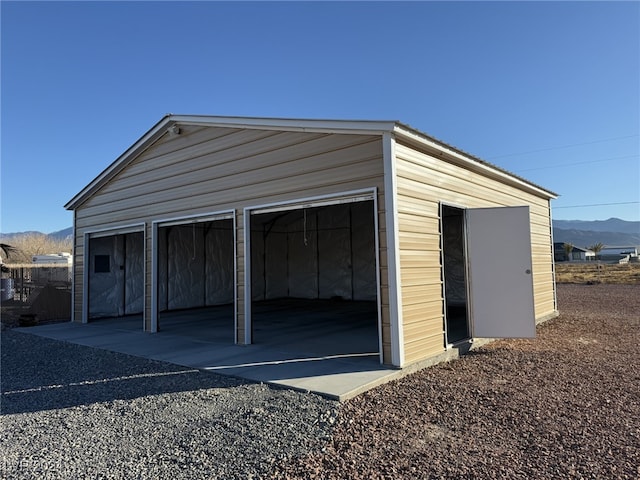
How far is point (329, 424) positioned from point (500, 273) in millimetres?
4059

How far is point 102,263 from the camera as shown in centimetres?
1088

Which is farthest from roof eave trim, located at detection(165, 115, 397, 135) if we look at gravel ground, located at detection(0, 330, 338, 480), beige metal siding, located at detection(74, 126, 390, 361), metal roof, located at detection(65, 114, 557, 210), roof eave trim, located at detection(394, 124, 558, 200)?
gravel ground, located at detection(0, 330, 338, 480)

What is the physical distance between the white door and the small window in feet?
30.1

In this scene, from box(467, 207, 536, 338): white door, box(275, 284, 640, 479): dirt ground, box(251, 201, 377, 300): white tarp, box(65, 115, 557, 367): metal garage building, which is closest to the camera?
box(275, 284, 640, 479): dirt ground

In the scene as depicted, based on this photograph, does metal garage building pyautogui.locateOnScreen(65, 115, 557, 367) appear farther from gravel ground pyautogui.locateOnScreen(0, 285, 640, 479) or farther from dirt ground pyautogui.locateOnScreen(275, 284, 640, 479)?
gravel ground pyautogui.locateOnScreen(0, 285, 640, 479)

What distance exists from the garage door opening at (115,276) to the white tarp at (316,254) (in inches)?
152

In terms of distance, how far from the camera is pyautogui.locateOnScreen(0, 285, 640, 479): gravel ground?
8.45ft

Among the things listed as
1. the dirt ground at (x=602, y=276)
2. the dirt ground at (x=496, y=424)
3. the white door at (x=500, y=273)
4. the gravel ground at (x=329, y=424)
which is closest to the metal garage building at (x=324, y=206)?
the white door at (x=500, y=273)

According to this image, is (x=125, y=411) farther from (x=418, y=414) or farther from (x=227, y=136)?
(x=227, y=136)

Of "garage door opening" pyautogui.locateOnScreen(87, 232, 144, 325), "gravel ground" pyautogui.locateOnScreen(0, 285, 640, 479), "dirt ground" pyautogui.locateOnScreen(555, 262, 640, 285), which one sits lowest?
"gravel ground" pyautogui.locateOnScreen(0, 285, 640, 479)

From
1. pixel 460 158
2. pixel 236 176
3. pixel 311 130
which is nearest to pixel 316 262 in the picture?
pixel 236 176

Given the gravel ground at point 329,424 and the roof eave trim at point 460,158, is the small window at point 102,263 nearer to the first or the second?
the gravel ground at point 329,424

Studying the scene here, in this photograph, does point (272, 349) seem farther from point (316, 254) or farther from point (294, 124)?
point (316, 254)

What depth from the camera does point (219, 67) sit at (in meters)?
9.28
